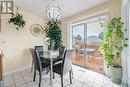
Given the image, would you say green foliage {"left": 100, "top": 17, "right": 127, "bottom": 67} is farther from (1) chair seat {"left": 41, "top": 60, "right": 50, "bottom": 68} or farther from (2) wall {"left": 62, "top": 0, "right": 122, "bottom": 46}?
(1) chair seat {"left": 41, "top": 60, "right": 50, "bottom": 68}

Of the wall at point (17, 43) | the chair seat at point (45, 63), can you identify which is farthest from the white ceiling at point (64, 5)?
the chair seat at point (45, 63)

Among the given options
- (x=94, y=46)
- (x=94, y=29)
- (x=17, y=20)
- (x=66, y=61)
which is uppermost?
(x=17, y=20)

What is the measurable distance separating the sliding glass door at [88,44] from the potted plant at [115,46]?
2.78 ft

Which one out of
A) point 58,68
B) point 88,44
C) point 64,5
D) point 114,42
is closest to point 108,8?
point 114,42

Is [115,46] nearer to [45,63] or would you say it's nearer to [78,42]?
[45,63]

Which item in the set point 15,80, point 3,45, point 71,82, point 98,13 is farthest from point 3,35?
point 98,13

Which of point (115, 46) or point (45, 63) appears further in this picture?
point (45, 63)

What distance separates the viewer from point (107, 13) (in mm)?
3725

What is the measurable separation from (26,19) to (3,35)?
3.83ft

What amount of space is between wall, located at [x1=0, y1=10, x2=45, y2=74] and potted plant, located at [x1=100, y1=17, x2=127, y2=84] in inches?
122

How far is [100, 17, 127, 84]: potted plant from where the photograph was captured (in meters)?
3.07

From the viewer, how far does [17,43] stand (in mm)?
4645

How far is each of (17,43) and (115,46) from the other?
3.51 meters

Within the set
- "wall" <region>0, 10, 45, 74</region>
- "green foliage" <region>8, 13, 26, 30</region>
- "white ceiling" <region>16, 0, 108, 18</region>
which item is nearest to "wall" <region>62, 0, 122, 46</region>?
"white ceiling" <region>16, 0, 108, 18</region>
